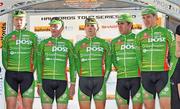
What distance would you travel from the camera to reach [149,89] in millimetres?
7051

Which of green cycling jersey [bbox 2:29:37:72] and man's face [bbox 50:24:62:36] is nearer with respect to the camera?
man's face [bbox 50:24:62:36]

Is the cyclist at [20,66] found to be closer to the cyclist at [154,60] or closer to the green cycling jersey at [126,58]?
the green cycling jersey at [126,58]

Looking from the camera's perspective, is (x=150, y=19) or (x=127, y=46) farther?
(x=127, y=46)

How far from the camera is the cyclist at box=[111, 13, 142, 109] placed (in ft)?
23.8

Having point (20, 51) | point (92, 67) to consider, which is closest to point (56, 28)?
point (20, 51)

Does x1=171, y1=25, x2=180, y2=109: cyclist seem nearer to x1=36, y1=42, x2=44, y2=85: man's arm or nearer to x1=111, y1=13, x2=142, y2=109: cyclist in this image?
x1=111, y1=13, x2=142, y2=109: cyclist

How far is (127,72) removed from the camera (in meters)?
7.27

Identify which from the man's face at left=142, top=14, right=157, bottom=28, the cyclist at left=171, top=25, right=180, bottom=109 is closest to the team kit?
the man's face at left=142, top=14, right=157, bottom=28

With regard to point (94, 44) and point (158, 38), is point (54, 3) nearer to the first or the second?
point (94, 44)

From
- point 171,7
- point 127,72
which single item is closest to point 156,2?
point 171,7

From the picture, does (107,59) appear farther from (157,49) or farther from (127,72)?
(157,49)

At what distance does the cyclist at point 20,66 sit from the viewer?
7.42 metres

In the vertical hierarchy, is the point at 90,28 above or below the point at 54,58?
above

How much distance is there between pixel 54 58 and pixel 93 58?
669 millimetres
